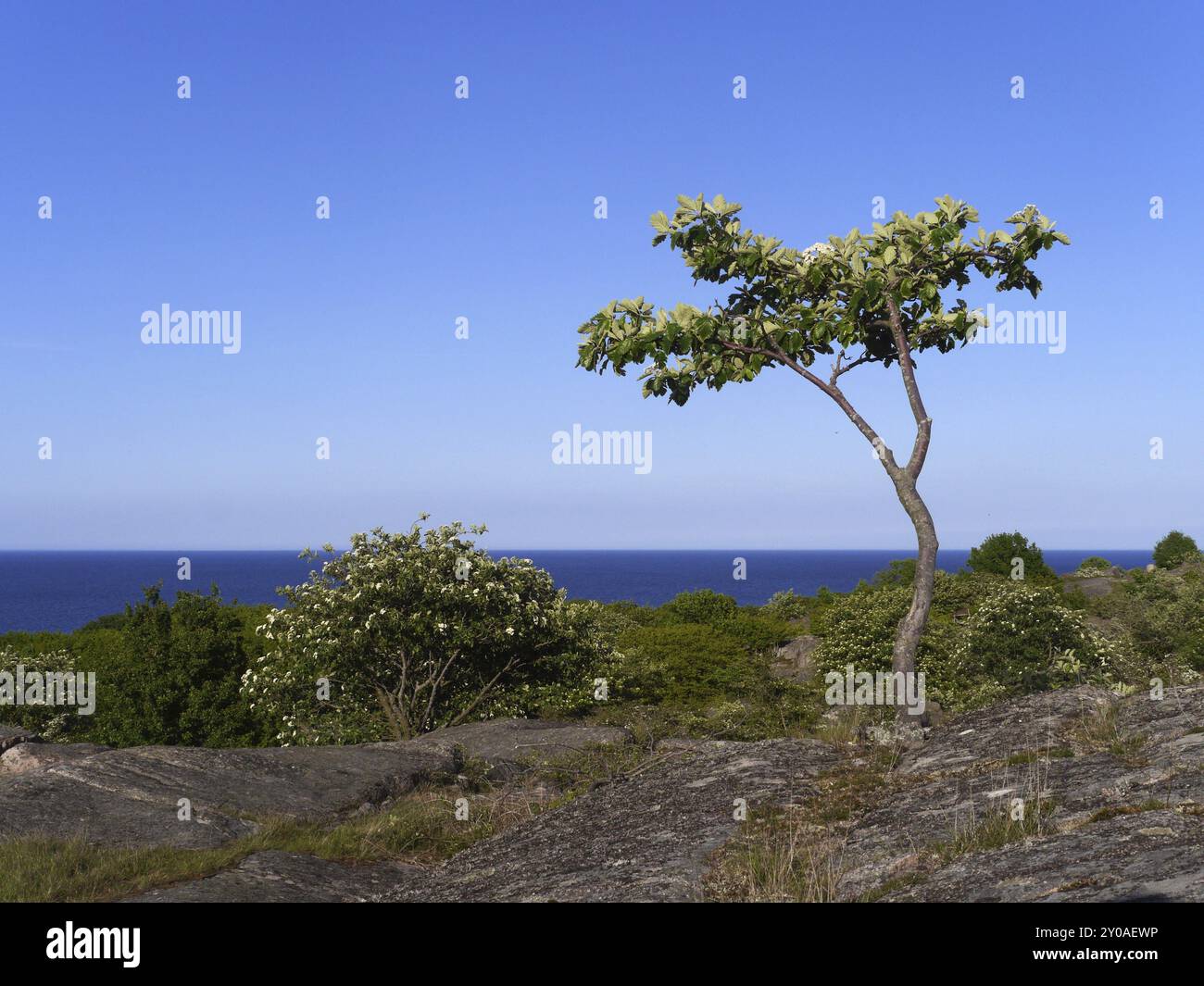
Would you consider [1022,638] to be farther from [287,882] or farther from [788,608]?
[788,608]

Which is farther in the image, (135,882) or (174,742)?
(174,742)

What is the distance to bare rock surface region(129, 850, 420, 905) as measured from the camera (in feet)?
24.0

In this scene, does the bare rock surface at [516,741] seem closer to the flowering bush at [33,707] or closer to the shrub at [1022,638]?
the shrub at [1022,638]

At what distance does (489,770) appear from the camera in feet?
42.0

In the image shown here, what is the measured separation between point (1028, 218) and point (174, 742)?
2327 centimetres

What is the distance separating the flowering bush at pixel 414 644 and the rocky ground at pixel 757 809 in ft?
23.8

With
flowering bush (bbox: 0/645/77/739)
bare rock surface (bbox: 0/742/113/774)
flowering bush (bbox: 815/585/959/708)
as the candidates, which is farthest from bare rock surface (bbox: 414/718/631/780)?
flowering bush (bbox: 0/645/77/739)

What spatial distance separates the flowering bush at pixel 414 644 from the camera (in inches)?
799

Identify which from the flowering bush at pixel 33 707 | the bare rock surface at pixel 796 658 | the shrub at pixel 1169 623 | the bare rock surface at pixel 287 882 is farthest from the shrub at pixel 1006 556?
the bare rock surface at pixel 287 882

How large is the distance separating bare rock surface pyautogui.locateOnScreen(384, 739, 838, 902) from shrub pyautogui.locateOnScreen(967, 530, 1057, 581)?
5648 cm
